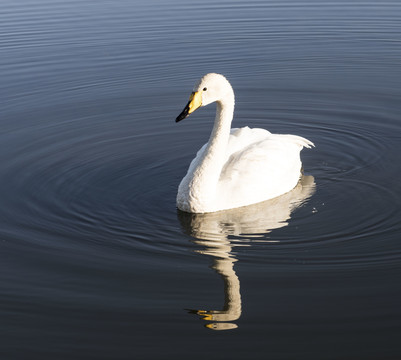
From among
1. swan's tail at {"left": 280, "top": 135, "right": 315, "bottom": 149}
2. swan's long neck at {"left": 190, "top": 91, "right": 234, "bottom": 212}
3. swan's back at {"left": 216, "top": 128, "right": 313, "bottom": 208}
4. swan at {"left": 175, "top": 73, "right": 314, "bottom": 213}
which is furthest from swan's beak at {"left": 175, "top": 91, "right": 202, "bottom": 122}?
swan's tail at {"left": 280, "top": 135, "right": 315, "bottom": 149}

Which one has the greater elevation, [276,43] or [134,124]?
[276,43]

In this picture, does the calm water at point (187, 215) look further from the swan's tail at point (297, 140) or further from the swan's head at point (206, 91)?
the swan's head at point (206, 91)

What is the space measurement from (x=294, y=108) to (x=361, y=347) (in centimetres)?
839

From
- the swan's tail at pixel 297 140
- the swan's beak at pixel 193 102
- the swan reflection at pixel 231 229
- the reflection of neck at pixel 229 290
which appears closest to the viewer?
the reflection of neck at pixel 229 290

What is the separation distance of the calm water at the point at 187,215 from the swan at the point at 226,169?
22 cm

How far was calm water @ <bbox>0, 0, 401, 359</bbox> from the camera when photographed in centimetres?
721

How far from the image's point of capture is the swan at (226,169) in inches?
395

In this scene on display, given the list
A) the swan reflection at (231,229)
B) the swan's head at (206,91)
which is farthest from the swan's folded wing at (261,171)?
the swan's head at (206,91)

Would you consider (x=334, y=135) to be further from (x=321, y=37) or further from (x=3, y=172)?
(x=321, y=37)

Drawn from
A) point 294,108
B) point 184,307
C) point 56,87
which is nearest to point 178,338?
point 184,307

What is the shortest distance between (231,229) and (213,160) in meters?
1.16

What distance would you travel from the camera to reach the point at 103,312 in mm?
7617

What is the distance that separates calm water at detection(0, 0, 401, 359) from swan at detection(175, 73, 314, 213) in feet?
0.72

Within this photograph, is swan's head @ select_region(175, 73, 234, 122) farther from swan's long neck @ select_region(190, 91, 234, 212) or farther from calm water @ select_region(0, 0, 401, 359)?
calm water @ select_region(0, 0, 401, 359)
